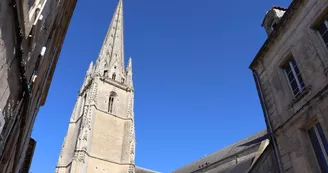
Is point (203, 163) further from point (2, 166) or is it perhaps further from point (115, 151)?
point (2, 166)

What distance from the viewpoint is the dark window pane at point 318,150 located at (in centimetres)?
496

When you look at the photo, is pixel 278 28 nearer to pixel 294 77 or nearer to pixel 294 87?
pixel 294 77

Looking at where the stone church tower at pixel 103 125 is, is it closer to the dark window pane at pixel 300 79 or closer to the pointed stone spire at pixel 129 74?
the pointed stone spire at pixel 129 74

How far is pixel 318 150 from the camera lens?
5.16 metres

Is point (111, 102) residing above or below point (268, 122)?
above

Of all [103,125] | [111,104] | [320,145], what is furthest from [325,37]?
[111,104]

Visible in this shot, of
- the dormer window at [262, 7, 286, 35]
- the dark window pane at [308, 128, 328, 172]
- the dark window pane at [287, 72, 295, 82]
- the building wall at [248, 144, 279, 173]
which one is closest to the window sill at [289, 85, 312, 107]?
the dark window pane at [287, 72, 295, 82]

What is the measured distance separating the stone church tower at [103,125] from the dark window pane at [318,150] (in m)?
19.2

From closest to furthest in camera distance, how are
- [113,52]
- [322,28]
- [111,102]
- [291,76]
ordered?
[322,28] → [291,76] → [111,102] → [113,52]

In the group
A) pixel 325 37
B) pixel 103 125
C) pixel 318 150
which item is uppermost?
pixel 103 125

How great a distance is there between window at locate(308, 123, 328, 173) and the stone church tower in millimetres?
19254

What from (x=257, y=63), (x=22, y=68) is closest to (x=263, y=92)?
(x=257, y=63)

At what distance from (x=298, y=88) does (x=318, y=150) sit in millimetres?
1513

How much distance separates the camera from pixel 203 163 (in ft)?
90.1
